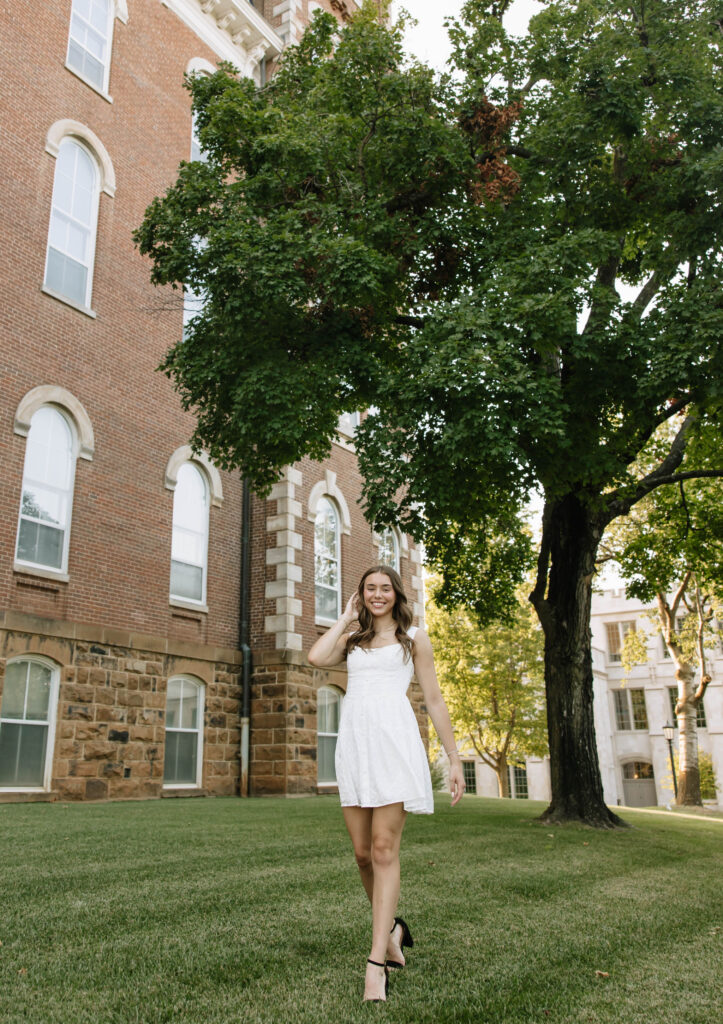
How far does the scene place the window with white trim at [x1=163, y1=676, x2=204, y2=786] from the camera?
15289mm

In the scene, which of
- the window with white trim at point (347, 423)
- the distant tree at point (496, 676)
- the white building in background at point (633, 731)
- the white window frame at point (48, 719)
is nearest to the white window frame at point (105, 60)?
the window with white trim at point (347, 423)

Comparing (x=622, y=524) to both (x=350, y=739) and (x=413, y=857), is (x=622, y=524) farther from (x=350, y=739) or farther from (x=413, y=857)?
(x=350, y=739)

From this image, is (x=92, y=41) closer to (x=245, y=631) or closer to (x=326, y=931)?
(x=245, y=631)

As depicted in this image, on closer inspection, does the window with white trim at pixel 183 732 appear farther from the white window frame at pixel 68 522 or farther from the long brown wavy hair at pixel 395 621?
the long brown wavy hair at pixel 395 621

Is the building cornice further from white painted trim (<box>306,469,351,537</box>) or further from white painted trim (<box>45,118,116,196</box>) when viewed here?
white painted trim (<box>306,469,351,537</box>)

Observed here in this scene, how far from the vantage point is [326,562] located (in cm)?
1928

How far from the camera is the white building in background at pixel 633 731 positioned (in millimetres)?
44906

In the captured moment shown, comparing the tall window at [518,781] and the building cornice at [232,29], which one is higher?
the building cornice at [232,29]

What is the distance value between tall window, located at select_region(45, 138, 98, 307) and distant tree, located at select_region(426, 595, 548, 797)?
2208 centimetres

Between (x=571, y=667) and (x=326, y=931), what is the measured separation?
26.9ft

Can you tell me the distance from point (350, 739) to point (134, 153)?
1600cm

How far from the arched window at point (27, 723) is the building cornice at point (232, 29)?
15.4 metres

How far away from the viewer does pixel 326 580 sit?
19.1m

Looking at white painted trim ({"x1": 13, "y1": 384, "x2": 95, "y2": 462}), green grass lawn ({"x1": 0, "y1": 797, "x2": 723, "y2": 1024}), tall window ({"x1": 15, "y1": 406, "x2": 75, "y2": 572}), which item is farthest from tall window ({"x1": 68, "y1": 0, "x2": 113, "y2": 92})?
green grass lawn ({"x1": 0, "y1": 797, "x2": 723, "y2": 1024})
